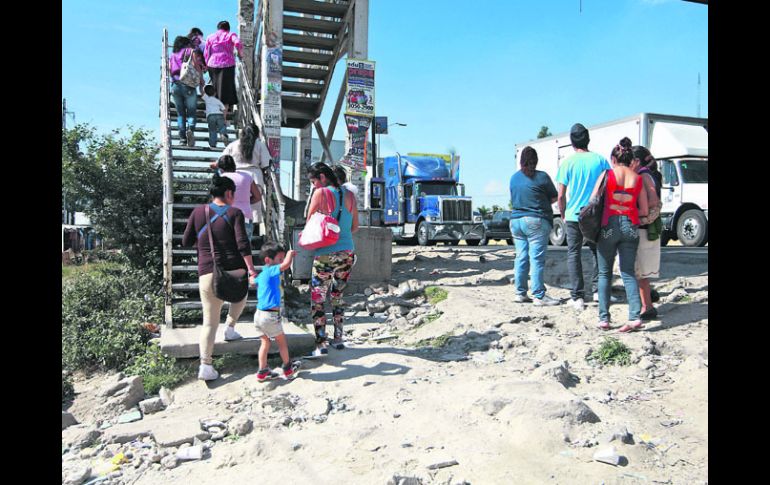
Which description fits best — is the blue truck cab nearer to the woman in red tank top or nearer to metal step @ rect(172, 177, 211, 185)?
metal step @ rect(172, 177, 211, 185)

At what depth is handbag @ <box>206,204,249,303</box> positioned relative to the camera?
16.0 ft

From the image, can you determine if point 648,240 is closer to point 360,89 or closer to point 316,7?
point 360,89

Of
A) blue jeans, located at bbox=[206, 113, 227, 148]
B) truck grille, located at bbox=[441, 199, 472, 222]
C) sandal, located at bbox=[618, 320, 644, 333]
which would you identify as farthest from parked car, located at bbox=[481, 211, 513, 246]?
sandal, located at bbox=[618, 320, 644, 333]

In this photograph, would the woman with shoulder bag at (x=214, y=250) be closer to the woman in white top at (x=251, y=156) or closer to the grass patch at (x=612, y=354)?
the woman in white top at (x=251, y=156)

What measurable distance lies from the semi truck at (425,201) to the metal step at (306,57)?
9.01m

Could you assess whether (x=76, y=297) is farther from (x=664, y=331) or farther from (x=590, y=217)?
(x=664, y=331)

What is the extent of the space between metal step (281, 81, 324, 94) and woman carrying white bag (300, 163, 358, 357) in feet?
32.0

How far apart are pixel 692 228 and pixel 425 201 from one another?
9.80 meters

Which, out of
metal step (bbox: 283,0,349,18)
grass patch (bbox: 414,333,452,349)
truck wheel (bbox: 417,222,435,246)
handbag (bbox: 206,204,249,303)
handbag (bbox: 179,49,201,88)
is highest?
metal step (bbox: 283,0,349,18)

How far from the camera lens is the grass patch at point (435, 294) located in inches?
314

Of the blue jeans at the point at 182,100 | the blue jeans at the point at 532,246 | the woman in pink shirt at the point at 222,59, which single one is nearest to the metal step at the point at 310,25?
the woman in pink shirt at the point at 222,59

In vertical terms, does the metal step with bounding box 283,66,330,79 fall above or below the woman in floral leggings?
above
